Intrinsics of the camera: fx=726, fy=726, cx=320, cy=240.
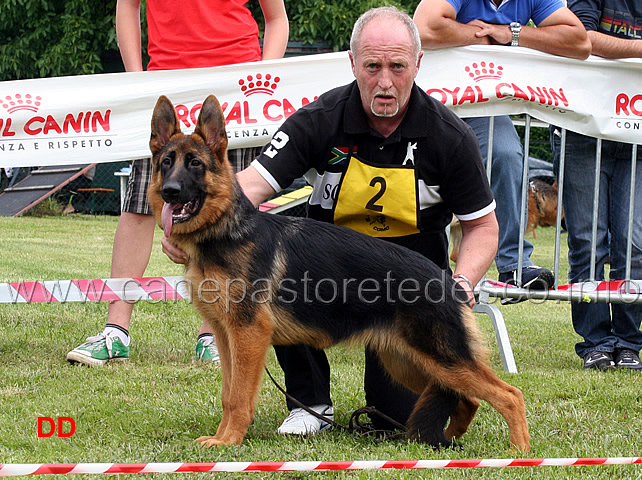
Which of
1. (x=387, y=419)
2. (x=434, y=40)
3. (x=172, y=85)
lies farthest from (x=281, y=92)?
(x=387, y=419)

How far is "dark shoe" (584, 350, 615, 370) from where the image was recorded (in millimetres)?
4961

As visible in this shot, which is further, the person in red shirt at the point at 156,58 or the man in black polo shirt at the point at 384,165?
the person in red shirt at the point at 156,58

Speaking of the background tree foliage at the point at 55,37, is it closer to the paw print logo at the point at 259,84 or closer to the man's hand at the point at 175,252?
the paw print logo at the point at 259,84

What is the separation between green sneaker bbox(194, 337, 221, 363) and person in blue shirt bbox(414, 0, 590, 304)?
2128 mm

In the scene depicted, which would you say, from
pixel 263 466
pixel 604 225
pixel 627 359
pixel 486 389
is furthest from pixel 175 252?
pixel 627 359

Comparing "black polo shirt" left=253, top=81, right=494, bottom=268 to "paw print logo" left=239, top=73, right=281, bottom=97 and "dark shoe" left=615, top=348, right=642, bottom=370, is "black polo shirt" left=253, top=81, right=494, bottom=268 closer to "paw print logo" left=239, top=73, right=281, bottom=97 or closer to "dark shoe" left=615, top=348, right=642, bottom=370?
"paw print logo" left=239, top=73, right=281, bottom=97

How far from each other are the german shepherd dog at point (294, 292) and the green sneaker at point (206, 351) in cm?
148

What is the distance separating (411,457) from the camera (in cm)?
312

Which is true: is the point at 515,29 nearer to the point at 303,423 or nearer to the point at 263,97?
the point at 263,97

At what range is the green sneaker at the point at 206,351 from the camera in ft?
15.7

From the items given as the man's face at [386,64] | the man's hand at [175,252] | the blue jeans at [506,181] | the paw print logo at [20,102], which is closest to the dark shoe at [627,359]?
the blue jeans at [506,181]

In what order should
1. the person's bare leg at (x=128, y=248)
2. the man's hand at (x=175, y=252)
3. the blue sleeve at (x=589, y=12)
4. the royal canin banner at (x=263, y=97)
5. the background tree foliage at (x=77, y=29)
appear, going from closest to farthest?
1. the man's hand at (x=175, y=252)
2. the person's bare leg at (x=128, y=248)
3. the royal canin banner at (x=263, y=97)
4. the blue sleeve at (x=589, y=12)
5. the background tree foliage at (x=77, y=29)

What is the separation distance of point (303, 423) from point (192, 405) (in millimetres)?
661

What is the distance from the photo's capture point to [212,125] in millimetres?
3258
